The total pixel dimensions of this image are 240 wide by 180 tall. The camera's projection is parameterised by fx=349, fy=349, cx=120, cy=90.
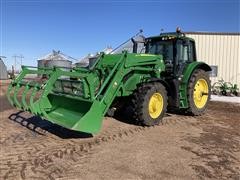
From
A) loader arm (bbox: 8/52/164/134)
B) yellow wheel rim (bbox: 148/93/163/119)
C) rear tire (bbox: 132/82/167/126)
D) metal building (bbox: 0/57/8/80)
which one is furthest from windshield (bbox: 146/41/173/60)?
metal building (bbox: 0/57/8/80)

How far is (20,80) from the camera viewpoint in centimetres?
771

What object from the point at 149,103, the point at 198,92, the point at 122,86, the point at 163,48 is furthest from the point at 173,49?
the point at 122,86

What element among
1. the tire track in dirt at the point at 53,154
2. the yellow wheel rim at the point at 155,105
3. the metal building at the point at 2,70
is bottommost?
the tire track in dirt at the point at 53,154

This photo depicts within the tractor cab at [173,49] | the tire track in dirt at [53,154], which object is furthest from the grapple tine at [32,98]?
the tractor cab at [173,49]

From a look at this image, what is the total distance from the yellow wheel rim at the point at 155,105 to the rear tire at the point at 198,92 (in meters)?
1.28

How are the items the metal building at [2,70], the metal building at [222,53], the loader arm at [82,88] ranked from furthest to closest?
the metal building at [2,70] → the metal building at [222,53] → the loader arm at [82,88]

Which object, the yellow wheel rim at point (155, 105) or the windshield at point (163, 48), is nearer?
the yellow wheel rim at point (155, 105)

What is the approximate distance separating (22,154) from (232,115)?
6372 mm

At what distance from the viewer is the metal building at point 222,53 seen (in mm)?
16422

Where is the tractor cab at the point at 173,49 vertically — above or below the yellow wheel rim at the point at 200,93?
above

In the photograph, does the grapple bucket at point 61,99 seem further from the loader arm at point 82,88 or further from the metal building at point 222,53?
the metal building at point 222,53

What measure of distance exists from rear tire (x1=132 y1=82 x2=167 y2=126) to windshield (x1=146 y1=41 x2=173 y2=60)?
1.40 meters

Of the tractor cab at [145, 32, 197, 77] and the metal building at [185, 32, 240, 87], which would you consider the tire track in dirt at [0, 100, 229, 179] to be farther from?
the metal building at [185, 32, 240, 87]

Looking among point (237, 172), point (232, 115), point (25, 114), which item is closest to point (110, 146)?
point (237, 172)
